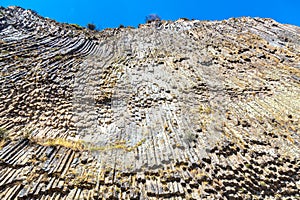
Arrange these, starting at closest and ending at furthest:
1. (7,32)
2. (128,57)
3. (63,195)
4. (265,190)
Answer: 1. (63,195)
2. (265,190)
3. (7,32)
4. (128,57)

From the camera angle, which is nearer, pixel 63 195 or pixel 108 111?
pixel 63 195

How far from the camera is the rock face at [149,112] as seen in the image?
6.66m

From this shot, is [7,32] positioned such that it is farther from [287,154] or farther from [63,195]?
[287,154]

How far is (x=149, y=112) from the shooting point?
32.9 feet

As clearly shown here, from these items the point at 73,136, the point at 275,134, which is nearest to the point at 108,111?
the point at 73,136

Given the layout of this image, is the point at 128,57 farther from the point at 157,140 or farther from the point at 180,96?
the point at 157,140

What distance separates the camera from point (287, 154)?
24.5 ft

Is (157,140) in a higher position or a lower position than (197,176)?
higher

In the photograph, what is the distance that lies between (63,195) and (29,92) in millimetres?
5054

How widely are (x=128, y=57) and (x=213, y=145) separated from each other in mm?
7933

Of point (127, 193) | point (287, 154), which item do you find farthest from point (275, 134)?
point (127, 193)

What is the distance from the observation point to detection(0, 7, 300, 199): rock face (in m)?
6.66

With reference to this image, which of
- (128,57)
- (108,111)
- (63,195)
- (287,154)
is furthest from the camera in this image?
(128,57)

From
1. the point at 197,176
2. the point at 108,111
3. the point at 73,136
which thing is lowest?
the point at 197,176
